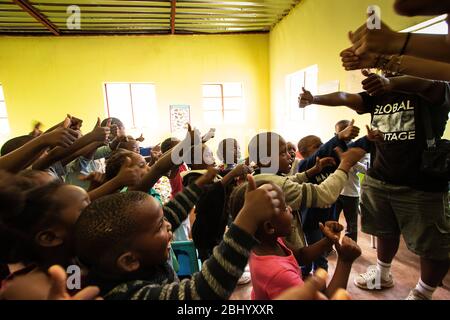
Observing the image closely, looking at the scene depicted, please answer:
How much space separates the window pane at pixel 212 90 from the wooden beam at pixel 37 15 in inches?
135

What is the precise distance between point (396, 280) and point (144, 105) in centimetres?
613

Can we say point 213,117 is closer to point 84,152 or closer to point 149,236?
point 84,152

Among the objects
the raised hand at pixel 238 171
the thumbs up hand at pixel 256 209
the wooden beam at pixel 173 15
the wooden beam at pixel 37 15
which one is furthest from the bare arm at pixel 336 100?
the wooden beam at pixel 37 15

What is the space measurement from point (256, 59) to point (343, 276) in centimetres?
665

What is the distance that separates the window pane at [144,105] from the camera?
21.8 ft

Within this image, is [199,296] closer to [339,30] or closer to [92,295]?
[92,295]

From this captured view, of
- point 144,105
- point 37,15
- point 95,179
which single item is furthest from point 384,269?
point 37,15

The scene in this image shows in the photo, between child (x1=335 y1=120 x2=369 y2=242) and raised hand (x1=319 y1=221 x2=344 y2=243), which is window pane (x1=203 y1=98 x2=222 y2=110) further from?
raised hand (x1=319 y1=221 x2=344 y2=243)

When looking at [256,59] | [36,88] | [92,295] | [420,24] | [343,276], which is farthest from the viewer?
[256,59]

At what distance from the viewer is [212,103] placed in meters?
6.90

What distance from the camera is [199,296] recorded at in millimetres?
604

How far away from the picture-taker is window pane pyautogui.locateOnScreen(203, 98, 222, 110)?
6.88 m

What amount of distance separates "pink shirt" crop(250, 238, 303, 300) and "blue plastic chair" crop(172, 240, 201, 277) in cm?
66
